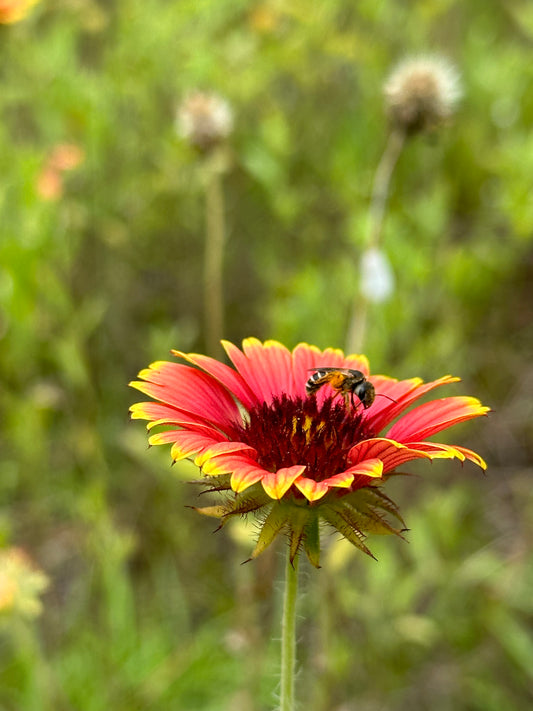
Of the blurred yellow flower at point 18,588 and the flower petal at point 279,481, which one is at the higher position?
the blurred yellow flower at point 18,588

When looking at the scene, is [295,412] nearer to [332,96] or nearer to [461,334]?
[461,334]

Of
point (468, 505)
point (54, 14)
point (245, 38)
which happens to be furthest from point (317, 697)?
point (54, 14)

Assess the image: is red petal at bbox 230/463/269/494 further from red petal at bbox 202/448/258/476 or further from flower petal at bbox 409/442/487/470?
flower petal at bbox 409/442/487/470

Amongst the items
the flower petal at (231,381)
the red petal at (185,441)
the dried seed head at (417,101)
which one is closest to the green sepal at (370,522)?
the red petal at (185,441)

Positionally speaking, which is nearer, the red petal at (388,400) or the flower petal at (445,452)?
the flower petal at (445,452)

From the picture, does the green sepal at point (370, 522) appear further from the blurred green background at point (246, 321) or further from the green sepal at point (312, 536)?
the blurred green background at point (246, 321)

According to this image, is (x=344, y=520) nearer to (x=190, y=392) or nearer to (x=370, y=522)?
(x=370, y=522)

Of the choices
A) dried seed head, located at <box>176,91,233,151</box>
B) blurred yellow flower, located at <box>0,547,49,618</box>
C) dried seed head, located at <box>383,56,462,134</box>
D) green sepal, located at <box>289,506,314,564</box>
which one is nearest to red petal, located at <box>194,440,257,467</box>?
green sepal, located at <box>289,506,314,564</box>

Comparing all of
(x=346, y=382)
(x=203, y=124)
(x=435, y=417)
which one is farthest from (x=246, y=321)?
(x=435, y=417)
